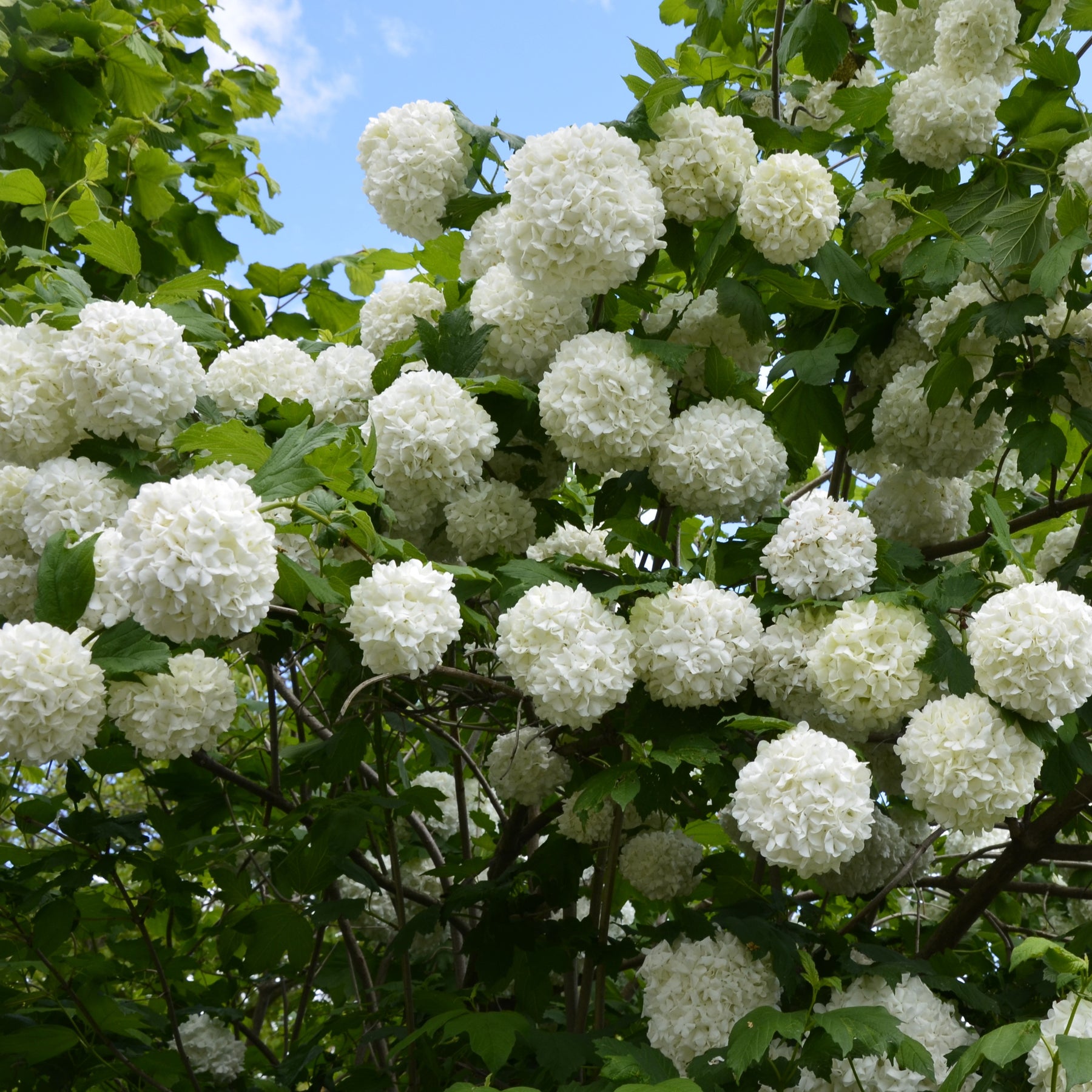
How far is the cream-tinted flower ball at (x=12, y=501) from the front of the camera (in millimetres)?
2588

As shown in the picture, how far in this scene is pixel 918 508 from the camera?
3.53 meters

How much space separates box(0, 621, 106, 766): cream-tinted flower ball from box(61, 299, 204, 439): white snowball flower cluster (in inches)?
23.6

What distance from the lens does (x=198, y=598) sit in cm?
197

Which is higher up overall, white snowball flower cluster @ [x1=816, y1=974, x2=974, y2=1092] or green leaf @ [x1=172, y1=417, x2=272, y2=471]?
green leaf @ [x1=172, y1=417, x2=272, y2=471]

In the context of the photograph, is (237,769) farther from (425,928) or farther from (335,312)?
(335,312)

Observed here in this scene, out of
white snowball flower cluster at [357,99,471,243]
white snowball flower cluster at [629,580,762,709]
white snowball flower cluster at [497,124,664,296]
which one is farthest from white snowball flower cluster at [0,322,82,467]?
white snowball flower cluster at [629,580,762,709]

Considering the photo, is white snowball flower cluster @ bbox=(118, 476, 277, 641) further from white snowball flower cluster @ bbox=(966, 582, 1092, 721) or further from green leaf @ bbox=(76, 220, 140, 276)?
white snowball flower cluster @ bbox=(966, 582, 1092, 721)

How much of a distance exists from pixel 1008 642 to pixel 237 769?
314 centimetres

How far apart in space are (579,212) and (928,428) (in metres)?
1.30

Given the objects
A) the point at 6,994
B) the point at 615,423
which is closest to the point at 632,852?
the point at 615,423

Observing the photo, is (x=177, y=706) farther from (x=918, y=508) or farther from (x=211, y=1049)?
(x=918, y=508)

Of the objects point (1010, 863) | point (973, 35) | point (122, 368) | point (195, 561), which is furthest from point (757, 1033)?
point (973, 35)

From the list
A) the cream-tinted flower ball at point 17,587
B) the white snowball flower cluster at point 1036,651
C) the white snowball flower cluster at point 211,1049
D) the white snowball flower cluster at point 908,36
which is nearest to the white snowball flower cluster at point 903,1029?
the white snowball flower cluster at point 1036,651

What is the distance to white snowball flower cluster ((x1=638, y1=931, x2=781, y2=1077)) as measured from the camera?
8.63ft
